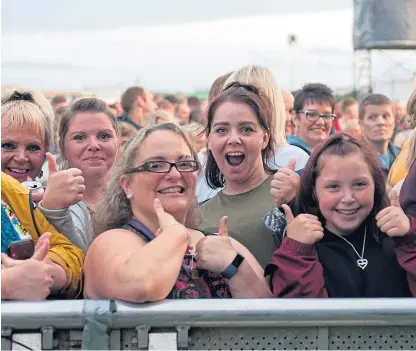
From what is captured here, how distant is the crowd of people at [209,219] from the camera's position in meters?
2.95

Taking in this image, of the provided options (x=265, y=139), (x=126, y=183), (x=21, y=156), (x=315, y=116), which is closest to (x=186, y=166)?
(x=126, y=183)

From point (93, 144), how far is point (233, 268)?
1354mm

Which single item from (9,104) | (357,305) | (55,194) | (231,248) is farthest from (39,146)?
(357,305)

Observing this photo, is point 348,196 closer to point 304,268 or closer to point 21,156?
point 304,268

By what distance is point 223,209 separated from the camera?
13.0 feet

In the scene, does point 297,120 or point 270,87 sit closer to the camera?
point 270,87

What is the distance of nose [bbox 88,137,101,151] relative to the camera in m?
4.26

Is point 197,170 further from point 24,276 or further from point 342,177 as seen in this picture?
point 24,276

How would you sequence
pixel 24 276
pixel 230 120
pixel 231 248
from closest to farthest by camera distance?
1. pixel 24 276
2. pixel 231 248
3. pixel 230 120

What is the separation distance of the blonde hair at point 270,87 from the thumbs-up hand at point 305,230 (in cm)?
110

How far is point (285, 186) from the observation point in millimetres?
3602

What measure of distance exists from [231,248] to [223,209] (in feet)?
2.48

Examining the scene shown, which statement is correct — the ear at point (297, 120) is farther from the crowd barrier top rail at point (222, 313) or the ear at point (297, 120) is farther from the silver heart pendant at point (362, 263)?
the crowd barrier top rail at point (222, 313)

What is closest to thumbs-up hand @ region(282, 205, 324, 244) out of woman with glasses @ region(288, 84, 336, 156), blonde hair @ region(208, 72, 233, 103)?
blonde hair @ region(208, 72, 233, 103)
